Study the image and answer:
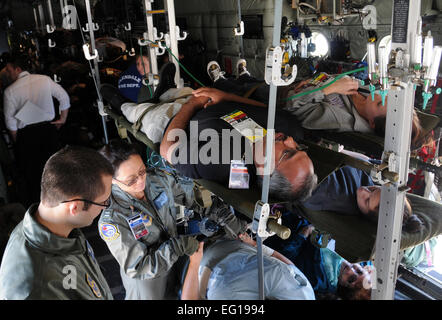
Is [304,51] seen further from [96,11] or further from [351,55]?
[96,11]

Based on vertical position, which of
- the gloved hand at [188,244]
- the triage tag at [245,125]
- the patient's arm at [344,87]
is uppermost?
the patient's arm at [344,87]

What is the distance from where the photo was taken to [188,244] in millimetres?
2023

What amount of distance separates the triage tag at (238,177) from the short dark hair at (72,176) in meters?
0.58

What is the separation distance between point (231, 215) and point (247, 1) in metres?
4.88

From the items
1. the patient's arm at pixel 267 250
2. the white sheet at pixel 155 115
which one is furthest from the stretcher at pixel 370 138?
the white sheet at pixel 155 115

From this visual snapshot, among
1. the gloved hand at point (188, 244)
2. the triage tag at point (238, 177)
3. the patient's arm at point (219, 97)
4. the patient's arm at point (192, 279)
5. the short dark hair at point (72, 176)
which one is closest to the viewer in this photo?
the short dark hair at point (72, 176)

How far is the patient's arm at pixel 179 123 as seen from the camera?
80.0 inches

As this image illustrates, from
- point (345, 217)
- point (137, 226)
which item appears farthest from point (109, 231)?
point (345, 217)

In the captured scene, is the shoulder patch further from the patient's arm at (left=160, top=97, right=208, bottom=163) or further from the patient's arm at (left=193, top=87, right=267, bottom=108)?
the patient's arm at (left=193, top=87, right=267, bottom=108)

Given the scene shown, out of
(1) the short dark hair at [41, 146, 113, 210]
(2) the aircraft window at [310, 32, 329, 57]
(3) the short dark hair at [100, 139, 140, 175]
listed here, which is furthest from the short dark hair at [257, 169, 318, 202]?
(2) the aircraft window at [310, 32, 329, 57]

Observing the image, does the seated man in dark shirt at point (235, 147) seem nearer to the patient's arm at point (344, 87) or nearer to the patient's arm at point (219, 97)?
the patient's arm at point (219, 97)

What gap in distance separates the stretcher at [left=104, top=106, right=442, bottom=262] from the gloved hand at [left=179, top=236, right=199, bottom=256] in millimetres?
357

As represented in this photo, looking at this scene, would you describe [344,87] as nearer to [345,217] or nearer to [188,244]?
[345,217]

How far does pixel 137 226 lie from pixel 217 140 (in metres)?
0.68
